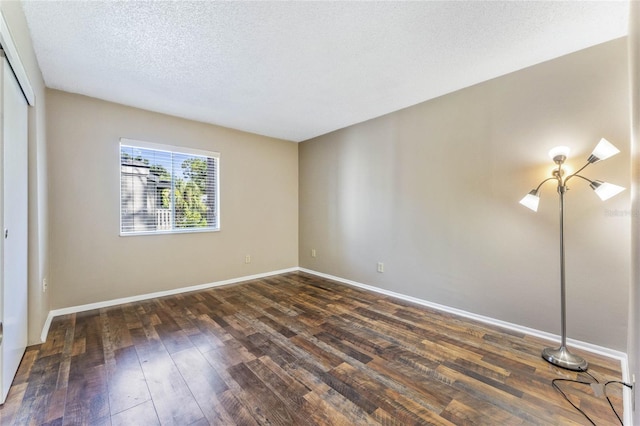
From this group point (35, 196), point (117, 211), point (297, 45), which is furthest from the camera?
point (117, 211)

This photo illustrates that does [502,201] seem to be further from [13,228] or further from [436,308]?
[13,228]

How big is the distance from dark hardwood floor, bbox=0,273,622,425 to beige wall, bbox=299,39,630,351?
15.8 inches

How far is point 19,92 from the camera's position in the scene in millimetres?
2014

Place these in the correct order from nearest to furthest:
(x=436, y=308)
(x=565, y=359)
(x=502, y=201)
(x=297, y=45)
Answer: (x=565, y=359)
(x=297, y=45)
(x=502, y=201)
(x=436, y=308)

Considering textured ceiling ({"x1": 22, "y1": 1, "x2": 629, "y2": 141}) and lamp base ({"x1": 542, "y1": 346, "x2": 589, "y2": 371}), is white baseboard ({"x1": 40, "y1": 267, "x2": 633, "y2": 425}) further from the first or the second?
textured ceiling ({"x1": 22, "y1": 1, "x2": 629, "y2": 141})

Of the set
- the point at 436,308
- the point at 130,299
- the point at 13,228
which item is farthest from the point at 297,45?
the point at 130,299

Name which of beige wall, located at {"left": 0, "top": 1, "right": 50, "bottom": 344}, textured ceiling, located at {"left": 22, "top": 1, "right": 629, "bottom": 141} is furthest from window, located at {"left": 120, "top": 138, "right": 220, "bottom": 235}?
beige wall, located at {"left": 0, "top": 1, "right": 50, "bottom": 344}

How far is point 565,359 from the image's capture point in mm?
2061

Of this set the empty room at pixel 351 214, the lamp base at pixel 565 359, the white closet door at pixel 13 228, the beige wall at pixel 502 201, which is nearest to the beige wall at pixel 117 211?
the empty room at pixel 351 214

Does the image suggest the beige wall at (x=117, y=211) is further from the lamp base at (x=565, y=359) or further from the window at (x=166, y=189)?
the lamp base at (x=565, y=359)

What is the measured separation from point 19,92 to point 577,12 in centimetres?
415

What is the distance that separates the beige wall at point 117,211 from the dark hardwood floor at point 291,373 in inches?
23.2

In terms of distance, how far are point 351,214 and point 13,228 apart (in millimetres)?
3625

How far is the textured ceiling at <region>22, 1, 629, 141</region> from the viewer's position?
6.00ft
